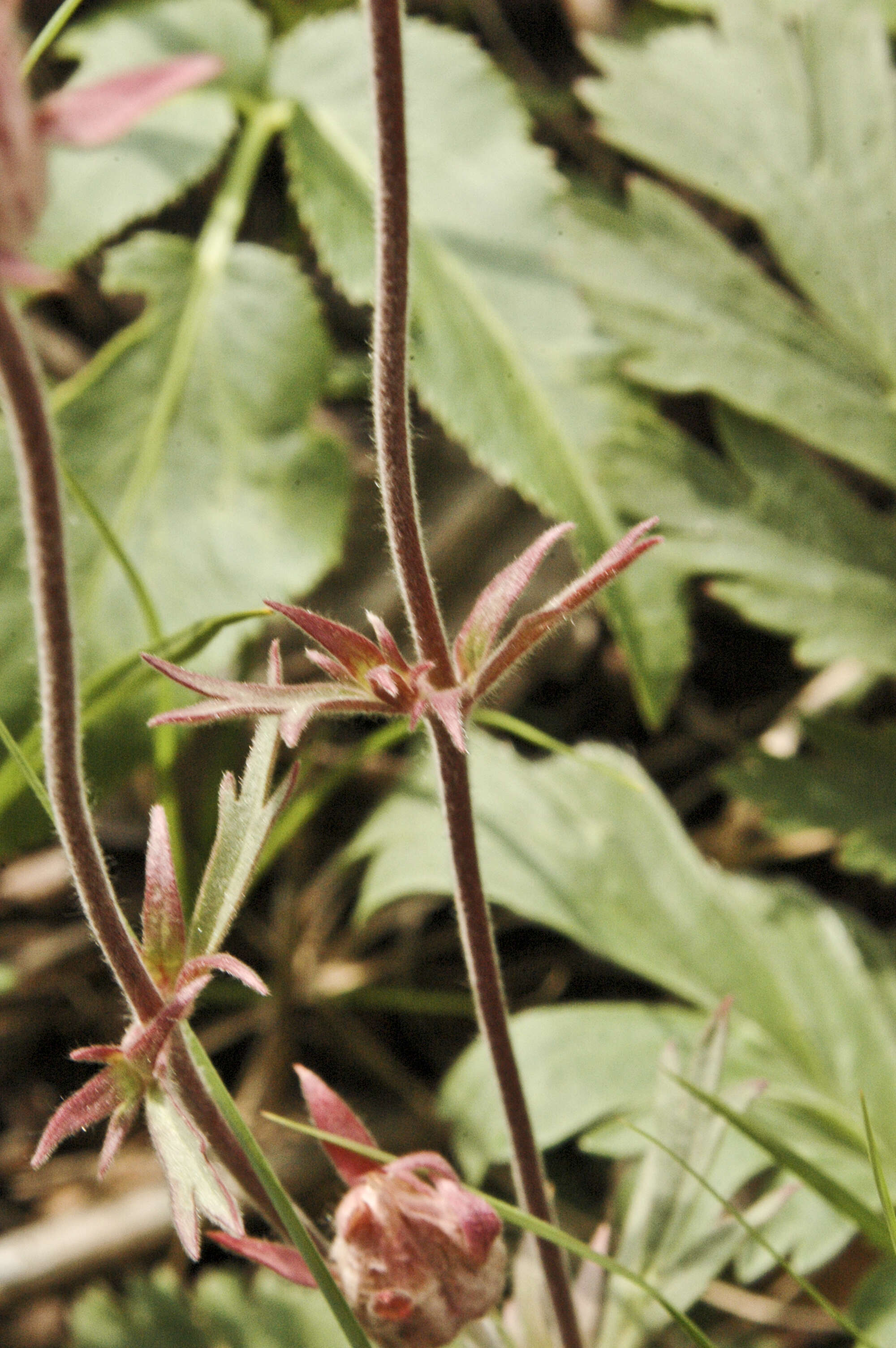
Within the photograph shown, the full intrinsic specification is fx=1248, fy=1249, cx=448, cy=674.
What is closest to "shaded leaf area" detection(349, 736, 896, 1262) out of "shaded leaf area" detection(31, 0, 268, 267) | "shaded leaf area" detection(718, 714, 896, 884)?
"shaded leaf area" detection(718, 714, 896, 884)

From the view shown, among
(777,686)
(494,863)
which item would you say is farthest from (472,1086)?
(777,686)

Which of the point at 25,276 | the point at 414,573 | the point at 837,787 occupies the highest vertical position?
the point at 25,276

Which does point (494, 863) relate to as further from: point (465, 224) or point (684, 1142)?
point (465, 224)

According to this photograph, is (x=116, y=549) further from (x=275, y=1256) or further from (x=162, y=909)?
(x=275, y=1256)

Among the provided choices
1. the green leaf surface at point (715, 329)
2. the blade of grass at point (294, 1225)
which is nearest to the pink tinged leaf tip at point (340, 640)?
the blade of grass at point (294, 1225)

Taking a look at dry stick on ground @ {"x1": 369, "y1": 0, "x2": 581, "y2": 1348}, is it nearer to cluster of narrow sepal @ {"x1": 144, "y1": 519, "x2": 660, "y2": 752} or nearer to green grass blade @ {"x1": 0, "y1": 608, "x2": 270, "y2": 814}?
cluster of narrow sepal @ {"x1": 144, "y1": 519, "x2": 660, "y2": 752}

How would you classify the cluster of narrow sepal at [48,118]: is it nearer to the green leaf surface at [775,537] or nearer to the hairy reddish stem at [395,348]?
the hairy reddish stem at [395,348]

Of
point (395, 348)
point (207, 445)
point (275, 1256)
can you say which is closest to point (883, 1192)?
point (275, 1256)
